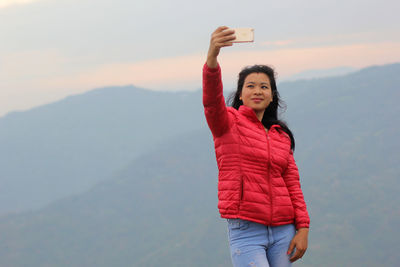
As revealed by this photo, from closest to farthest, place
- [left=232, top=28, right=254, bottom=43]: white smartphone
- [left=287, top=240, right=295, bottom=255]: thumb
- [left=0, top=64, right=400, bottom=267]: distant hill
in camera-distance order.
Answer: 1. [left=232, top=28, right=254, bottom=43]: white smartphone
2. [left=287, top=240, right=295, bottom=255]: thumb
3. [left=0, top=64, right=400, bottom=267]: distant hill

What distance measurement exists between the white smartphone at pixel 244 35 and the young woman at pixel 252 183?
0.19m

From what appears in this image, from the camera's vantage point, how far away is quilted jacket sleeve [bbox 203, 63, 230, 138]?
3.45 metres

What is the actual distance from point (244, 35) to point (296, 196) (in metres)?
1.34

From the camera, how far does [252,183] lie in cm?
363

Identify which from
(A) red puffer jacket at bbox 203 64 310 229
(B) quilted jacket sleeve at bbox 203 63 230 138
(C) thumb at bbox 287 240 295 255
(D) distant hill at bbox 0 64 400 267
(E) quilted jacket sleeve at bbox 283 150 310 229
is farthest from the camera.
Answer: (D) distant hill at bbox 0 64 400 267

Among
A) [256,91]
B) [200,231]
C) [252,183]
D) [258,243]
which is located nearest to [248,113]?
[256,91]

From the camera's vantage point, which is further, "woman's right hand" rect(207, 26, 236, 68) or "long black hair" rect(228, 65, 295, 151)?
"long black hair" rect(228, 65, 295, 151)

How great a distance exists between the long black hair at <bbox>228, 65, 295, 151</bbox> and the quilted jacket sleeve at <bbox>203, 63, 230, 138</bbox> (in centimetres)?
54

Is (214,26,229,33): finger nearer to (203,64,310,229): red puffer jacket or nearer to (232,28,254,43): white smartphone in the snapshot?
(232,28,254,43): white smartphone

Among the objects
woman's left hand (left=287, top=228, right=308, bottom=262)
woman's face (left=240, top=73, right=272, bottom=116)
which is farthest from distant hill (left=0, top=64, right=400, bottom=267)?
woman's face (left=240, top=73, right=272, bottom=116)

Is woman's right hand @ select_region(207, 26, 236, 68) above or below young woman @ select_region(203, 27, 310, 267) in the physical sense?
above

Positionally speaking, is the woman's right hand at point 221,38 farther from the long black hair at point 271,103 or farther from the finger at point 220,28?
the long black hair at point 271,103

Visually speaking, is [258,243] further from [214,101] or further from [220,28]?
[220,28]

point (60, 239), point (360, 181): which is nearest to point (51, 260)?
point (60, 239)
